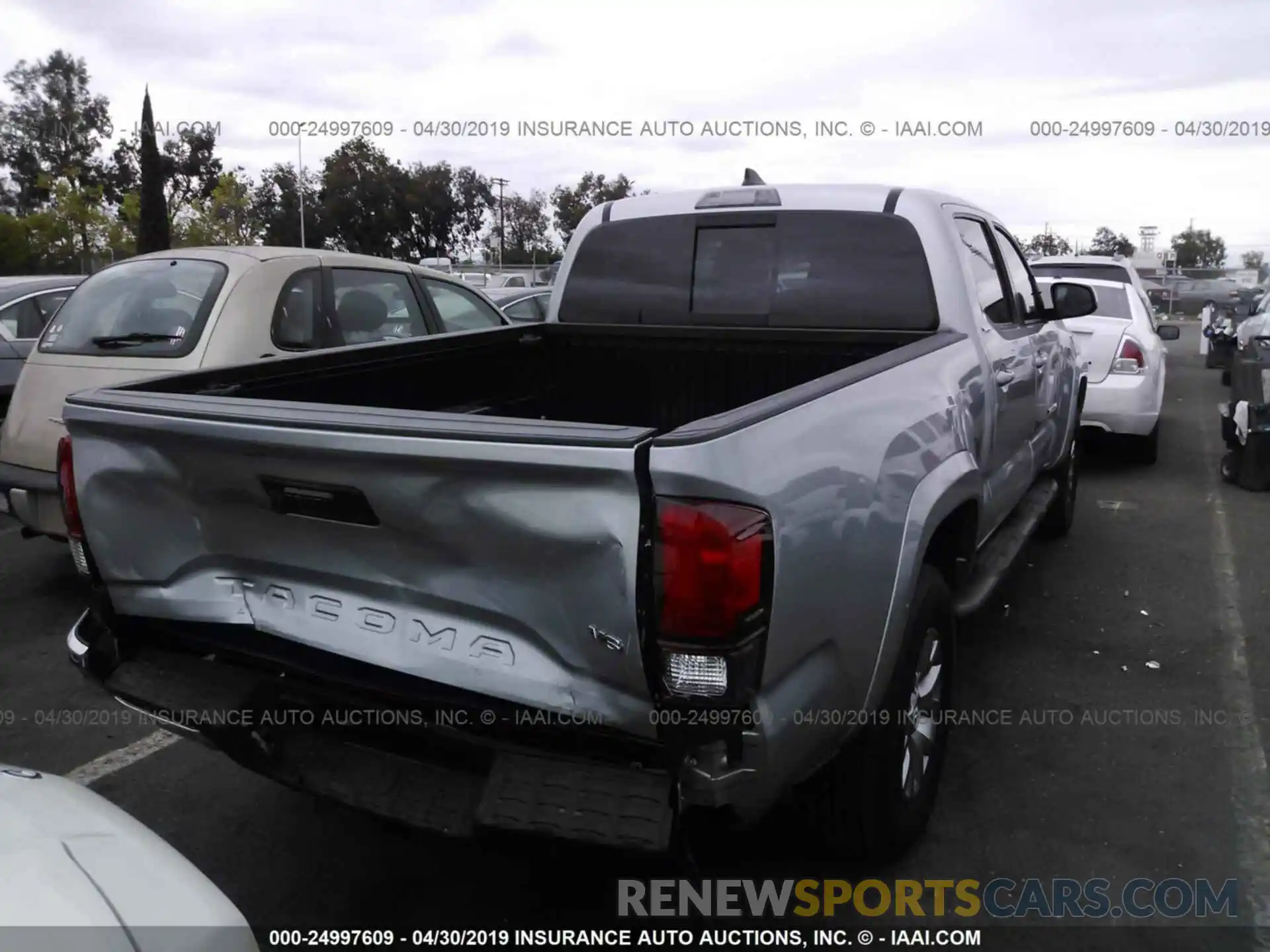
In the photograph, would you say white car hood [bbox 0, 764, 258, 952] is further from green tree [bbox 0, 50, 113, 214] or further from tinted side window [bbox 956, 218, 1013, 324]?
green tree [bbox 0, 50, 113, 214]

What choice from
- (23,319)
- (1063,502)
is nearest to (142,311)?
(23,319)

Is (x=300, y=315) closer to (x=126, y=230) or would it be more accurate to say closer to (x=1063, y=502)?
(x=1063, y=502)

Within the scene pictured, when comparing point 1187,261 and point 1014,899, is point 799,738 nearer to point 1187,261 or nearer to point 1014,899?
point 1014,899

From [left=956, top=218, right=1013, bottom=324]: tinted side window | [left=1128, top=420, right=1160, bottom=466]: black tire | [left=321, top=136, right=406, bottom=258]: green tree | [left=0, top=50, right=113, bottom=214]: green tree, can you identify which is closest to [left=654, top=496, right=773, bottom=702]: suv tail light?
[left=956, top=218, right=1013, bottom=324]: tinted side window

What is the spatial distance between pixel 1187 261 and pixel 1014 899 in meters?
76.9

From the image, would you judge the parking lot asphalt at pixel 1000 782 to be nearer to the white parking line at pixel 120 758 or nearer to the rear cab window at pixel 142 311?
the white parking line at pixel 120 758

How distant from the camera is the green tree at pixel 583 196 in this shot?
52531 mm

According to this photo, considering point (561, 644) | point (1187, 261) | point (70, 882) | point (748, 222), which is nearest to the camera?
point (70, 882)

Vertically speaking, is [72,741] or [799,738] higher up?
[799,738]

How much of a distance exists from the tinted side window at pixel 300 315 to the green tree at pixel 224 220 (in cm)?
3736

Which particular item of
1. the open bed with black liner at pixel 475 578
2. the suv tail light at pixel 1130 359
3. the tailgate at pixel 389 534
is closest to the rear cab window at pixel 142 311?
the open bed with black liner at pixel 475 578

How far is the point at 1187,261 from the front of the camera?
6981 centimetres

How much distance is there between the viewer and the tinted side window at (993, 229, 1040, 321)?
16.3 feet

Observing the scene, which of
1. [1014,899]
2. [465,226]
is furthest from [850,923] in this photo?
[465,226]
